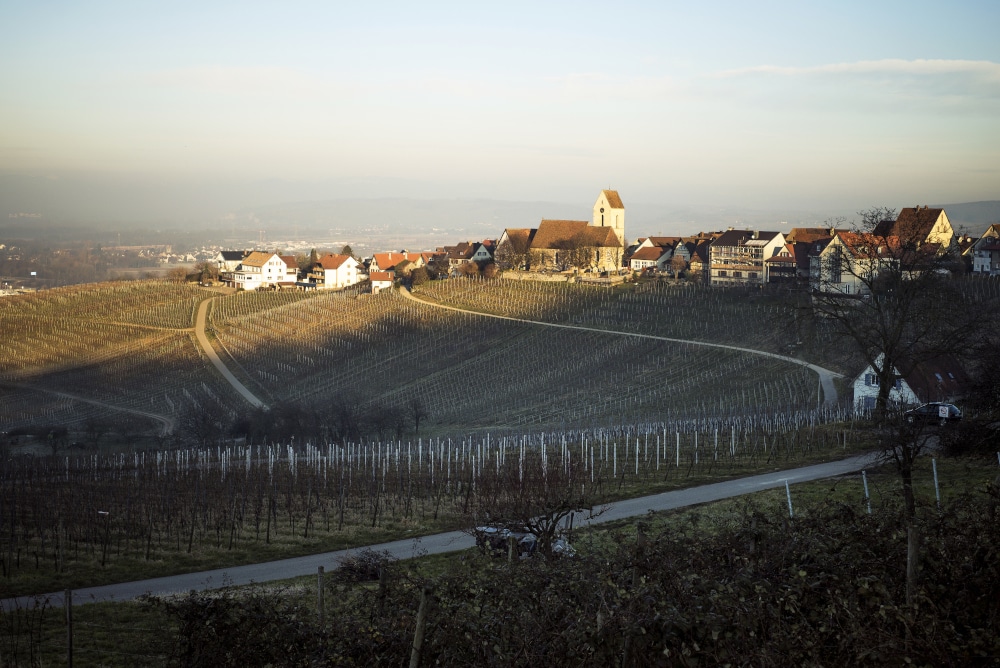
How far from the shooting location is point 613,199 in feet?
327

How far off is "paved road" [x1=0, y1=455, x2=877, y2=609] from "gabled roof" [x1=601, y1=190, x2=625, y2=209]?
78.6m

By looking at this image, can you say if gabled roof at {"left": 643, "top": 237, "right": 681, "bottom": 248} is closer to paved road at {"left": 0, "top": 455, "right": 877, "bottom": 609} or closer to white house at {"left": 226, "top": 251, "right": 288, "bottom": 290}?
white house at {"left": 226, "top": 251, "right": 288, "bottom": 290}

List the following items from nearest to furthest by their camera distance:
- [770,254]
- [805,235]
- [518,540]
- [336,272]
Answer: [518,540]
[770,254]
[805,235]
[336,272]

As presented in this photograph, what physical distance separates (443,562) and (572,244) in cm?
7353

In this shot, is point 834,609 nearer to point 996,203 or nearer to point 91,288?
point 91,288

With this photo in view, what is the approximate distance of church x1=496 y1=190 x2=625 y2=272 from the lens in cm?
8325

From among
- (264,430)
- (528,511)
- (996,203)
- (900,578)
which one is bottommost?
(264,430)

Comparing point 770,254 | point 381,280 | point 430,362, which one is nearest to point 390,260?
point 381,280

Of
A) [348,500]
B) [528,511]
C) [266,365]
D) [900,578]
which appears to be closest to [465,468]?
[348,500]

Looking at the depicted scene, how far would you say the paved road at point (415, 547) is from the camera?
14602 millimetres

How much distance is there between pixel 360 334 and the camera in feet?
202

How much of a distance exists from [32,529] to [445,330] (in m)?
41.1

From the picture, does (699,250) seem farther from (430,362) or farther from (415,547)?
(415,547)

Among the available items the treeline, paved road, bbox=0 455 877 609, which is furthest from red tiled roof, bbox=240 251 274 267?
the treeline
